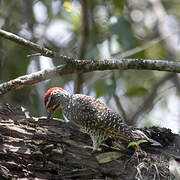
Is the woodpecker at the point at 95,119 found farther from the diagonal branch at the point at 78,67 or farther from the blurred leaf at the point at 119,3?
the blurred leaf at the point at 119,3

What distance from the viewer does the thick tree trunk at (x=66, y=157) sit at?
4.72m

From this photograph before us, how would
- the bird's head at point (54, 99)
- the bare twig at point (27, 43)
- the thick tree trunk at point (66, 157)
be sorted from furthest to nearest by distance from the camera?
the bird's head at point (54, 99), the bare twig at point (27, 43), the thick tree trunk at point (66, 157)

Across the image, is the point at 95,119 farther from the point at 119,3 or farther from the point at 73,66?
the point at 119,3

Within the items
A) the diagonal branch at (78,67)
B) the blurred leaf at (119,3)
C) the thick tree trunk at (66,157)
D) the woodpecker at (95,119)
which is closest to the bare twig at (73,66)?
the diagonal branch at (78,67)

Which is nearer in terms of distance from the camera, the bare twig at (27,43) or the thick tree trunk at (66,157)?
the thick tree trunk at (66,157)

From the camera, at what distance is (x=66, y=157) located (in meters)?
4.87

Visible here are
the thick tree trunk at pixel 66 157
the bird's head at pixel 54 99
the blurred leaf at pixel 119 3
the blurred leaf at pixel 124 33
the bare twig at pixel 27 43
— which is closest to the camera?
the thick tree trunk at pixel 66 157

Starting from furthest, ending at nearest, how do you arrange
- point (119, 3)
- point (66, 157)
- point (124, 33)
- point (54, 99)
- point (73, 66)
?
point (124, 33) < point (119, 3) < point (54, 99) < point (73, 66) < point (66, 157)

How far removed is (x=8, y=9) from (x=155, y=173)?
6083 mm

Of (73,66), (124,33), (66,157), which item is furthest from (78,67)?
(124,33)

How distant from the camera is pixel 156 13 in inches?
388

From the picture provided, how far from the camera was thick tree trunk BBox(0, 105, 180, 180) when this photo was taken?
4.72m

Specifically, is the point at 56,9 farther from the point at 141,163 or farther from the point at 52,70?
the point at 141,163

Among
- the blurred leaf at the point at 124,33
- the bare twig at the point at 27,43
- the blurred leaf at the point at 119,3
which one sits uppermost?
the blurred leaf at the point at 119,3
